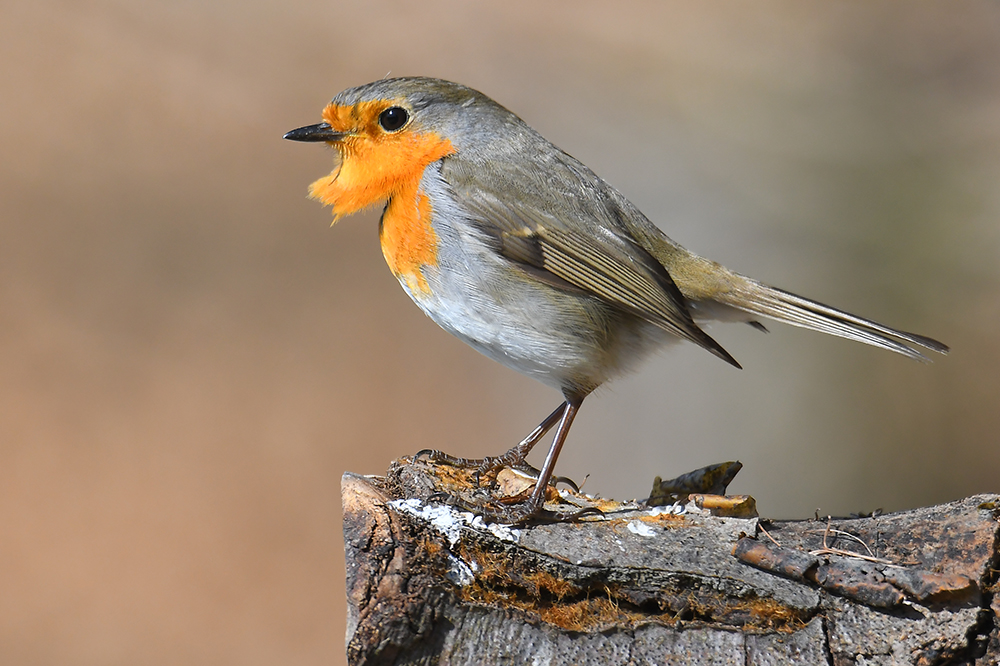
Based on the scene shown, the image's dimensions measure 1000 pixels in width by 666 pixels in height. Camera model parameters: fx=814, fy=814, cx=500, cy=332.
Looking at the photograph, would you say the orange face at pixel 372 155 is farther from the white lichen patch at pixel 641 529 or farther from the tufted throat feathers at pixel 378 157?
the white lichen patch at pixel 641 529

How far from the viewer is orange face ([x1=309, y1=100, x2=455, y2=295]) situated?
89.7 inches

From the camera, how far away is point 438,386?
17.1 feet

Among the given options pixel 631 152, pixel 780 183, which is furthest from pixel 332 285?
pixel 780 183

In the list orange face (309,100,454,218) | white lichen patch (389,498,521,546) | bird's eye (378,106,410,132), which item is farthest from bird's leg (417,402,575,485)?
bird's eye (378,106,410,132)

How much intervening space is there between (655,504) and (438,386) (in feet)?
10.6

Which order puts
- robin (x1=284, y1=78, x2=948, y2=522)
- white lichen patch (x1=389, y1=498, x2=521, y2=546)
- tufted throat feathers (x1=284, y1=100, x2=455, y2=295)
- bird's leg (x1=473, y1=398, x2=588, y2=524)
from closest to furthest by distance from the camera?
white lichen patch (x1=389, y1=498, x2=521, y2=546), bird's leg (x1=473, y1=398, x2=588, y2=524), robin (x1=284, y1=78, x2=948, y2=522), tufted throat feathers (x1=284, y1=100, x2=455, y2=295)

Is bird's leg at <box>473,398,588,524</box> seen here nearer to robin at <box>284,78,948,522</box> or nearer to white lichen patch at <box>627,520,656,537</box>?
robin at <box>284,78,948,522</box>

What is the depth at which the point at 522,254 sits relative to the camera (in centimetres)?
224

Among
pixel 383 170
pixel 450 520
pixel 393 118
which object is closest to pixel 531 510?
pixel 450 520

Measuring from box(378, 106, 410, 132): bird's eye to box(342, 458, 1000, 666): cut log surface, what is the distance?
114cm

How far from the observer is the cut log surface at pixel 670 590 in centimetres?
158

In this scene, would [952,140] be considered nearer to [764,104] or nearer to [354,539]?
[764,104]

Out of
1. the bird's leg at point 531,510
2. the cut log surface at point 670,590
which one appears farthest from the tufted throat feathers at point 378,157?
the cut log surface at point 670,590

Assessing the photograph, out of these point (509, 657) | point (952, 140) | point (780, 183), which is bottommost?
point (509, 657)
